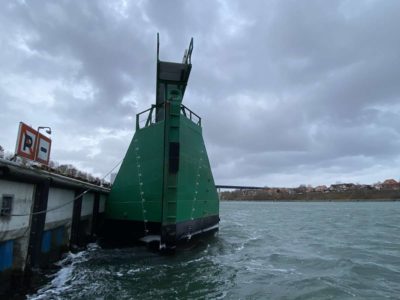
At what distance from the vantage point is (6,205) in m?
7.48

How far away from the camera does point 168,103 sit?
541 inches

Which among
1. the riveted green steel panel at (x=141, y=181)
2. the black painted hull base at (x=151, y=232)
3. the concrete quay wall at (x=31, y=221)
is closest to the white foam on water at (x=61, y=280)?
the concrete quay wall at (x=31, y=221)

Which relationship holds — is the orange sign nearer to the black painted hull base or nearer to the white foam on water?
the white foam on water

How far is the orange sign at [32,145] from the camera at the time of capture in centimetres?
862

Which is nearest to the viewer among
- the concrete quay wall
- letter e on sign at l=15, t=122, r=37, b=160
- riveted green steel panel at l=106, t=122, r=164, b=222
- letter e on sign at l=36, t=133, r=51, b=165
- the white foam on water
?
the concrete quay wall

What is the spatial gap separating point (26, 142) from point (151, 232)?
6449mm

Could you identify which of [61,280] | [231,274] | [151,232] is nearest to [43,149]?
[61,280]

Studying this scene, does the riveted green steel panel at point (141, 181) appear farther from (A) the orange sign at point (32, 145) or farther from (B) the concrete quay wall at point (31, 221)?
(A) the orange sign at point (32, 145)

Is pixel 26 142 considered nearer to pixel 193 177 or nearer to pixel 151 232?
pixel 151 232

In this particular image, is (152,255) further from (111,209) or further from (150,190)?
(111,209)

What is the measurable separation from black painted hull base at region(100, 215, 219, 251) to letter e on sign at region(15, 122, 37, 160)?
584 centimetres

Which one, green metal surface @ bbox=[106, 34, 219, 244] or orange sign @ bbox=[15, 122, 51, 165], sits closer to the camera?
orange sign @ bbox=[15, 122, 51, 165]

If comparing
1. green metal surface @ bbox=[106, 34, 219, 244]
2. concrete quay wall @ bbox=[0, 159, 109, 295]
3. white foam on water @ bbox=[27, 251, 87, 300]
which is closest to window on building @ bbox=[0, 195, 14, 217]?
concrete quay wall @ bbox=[0, 159, 109, 295]

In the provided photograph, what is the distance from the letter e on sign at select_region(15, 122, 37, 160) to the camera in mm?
8570
